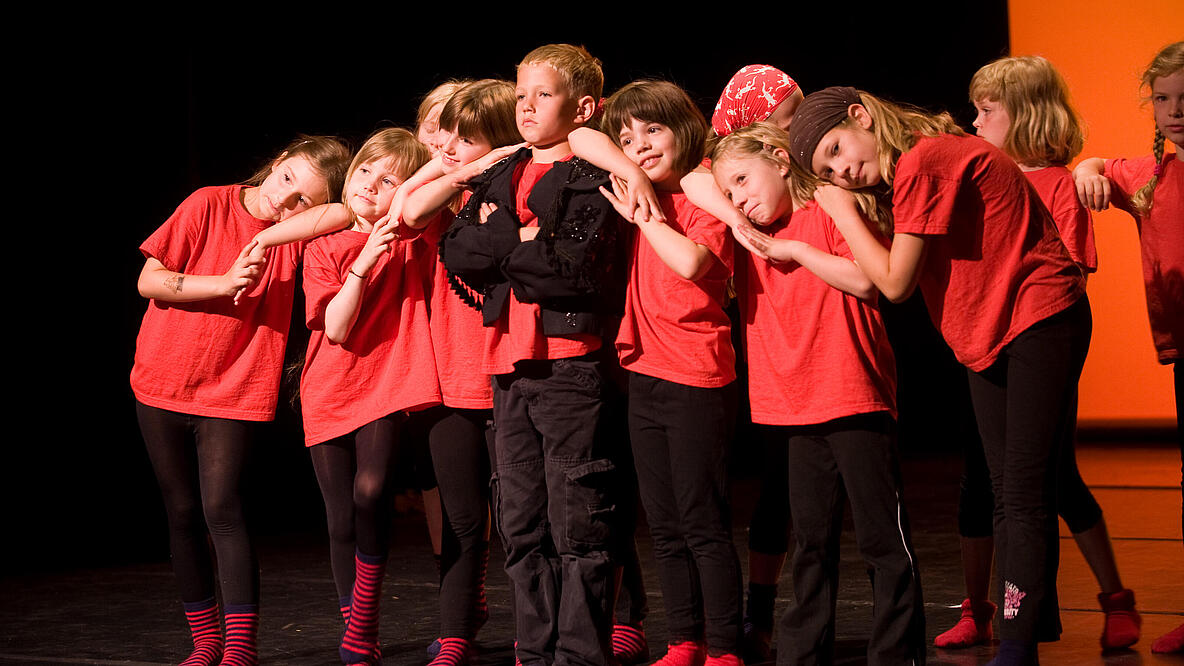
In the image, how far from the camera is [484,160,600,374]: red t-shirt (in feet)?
8.00

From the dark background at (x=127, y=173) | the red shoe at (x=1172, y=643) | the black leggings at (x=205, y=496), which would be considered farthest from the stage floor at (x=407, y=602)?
the dark background at (x=127, y=173)

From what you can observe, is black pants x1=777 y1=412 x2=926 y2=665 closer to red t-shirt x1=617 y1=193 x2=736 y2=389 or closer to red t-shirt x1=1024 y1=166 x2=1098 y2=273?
red t-shirt x1=617 y1=193 x2=736 y2=389

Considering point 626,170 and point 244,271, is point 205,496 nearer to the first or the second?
point 244,271

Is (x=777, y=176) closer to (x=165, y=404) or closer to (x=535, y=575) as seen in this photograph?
(x=535, y=575)

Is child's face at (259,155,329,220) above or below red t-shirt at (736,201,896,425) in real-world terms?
above

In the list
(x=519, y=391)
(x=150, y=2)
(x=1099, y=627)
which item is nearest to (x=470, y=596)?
(x=519, y=391)

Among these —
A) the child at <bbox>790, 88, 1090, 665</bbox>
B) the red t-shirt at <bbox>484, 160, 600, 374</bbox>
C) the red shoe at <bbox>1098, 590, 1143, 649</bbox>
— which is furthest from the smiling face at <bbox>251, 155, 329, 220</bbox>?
the red shoe at <bbox>1098, 590, 1143, 649</bbox>

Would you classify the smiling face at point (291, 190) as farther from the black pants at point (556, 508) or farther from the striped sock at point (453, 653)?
the striped sock at point (453, 653)

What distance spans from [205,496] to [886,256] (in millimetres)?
1529

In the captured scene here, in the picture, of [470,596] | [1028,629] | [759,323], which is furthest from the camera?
[470,596]

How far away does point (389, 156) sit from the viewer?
278 cm

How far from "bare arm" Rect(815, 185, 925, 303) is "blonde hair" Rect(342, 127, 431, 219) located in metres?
0.98

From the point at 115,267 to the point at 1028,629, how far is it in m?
3.68

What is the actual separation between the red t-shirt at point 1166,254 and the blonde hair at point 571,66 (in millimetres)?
1182
